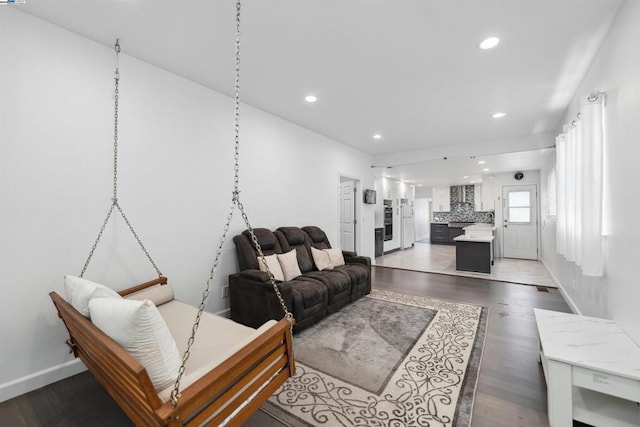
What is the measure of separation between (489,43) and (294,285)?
3.05 m

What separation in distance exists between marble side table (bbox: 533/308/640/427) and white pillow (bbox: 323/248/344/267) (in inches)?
103

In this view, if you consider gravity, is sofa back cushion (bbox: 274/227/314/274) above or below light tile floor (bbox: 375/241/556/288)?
above

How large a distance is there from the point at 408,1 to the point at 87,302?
111 inches

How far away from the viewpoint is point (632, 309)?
5.57 ft

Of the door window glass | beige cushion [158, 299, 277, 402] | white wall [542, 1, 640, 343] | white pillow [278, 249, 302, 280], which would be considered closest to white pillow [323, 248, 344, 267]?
white pillow [278, 249, 302, 280]

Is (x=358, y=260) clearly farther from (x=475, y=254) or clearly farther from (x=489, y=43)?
(x=475, y=254)

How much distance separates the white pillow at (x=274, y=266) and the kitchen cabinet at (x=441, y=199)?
990 centimetres

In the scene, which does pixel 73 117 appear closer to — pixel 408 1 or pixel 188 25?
pixel 188 25

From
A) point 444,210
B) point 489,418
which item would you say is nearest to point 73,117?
point 489,418

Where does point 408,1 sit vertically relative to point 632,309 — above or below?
above

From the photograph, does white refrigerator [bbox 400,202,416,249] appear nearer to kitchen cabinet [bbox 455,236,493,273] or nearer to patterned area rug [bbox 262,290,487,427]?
kitchen cabinet [bbox 455,236,493,273]

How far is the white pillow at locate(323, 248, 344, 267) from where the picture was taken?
4051 millimetres

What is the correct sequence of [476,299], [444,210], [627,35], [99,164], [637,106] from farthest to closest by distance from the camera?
[444,210]
[476,299]
[99,164]
[627,35]
[637,106]

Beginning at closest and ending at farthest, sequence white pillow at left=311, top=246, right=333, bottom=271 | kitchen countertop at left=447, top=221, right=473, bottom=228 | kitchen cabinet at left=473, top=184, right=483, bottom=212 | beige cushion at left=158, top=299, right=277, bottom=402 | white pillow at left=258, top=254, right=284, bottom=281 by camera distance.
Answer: beige cushion at left=158, top=299, right=277, bottom=402, white pillow at left=258, top=254, right=284, bottom=281, white pillow at left=311, top=246, right=333, bottom=271, kitchen cabinet at left=473, top=184, right=483, bottom=212, kitchen countertop at left=447, top=221, right=473, bottom=228
